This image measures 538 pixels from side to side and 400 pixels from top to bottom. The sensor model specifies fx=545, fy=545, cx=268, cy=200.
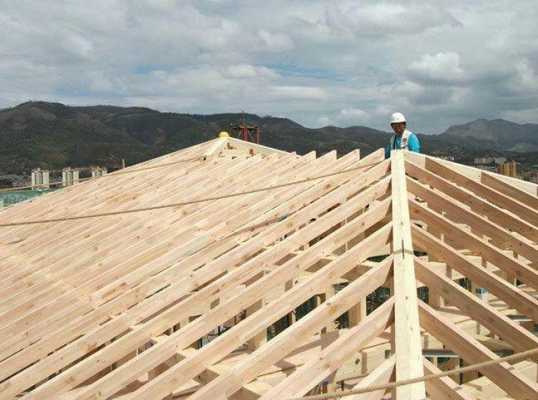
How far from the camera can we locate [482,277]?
4.47m

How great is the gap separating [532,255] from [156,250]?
3903 mm

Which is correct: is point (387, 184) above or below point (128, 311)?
above

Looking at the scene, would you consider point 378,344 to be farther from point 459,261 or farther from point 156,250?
point 156,250

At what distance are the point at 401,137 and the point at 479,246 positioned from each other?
3.10 meters

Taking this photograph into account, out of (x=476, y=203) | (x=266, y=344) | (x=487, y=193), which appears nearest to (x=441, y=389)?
(x=266, y=344)

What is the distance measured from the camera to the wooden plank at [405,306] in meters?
3.33

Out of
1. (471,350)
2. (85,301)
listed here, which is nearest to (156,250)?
(85,301)

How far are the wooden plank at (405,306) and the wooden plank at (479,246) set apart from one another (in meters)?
0.19

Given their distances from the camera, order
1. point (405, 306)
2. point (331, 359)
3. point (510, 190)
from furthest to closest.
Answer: point (510, 190), point (405, 306), point (331, 359)

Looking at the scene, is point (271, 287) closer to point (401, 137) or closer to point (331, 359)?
point (331, 359)

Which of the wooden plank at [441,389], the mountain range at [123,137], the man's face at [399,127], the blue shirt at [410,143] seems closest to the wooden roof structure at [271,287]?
the wooden plank at [441,389]

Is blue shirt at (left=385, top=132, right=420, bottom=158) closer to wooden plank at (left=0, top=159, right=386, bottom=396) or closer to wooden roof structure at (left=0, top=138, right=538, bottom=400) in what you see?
wooden roof structure at (left=0, top=138, right=538, bottom=400)

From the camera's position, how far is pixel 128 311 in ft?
15.4

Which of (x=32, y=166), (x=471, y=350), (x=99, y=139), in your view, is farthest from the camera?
(x=99, y=139)
